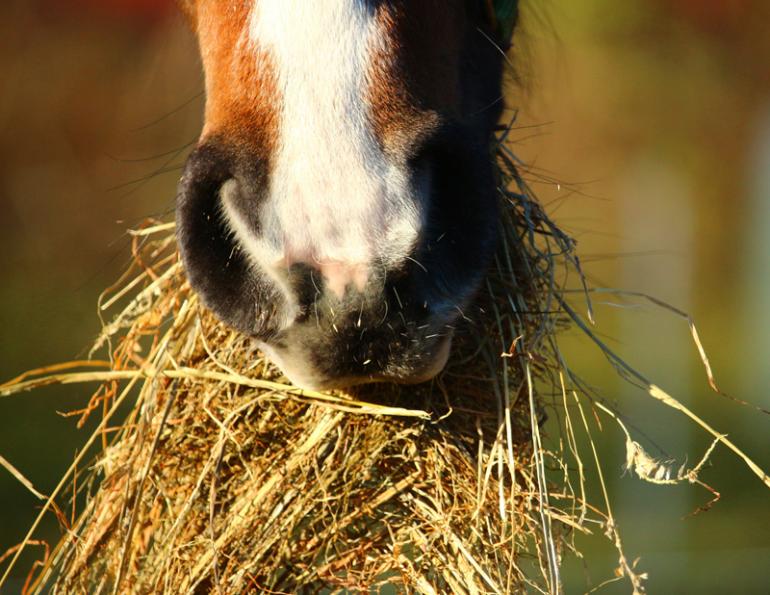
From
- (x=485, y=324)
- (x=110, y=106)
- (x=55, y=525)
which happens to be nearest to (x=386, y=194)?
(x=485, y=324)

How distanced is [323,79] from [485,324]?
452 millimetres

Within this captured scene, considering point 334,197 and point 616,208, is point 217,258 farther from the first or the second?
point 616,208

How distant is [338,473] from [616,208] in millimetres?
5843

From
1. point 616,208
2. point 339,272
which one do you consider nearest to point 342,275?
point 339,272

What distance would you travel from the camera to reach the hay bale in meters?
1.23

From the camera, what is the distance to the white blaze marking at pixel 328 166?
101cm

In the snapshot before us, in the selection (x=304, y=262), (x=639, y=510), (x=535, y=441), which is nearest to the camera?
(x=304, y=262)

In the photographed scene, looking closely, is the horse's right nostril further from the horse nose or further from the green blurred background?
the green blurred background

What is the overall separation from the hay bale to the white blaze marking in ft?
0.89

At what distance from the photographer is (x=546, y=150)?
7.93 m

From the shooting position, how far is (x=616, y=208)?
678 centimetres

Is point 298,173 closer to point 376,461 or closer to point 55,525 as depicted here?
point 376,461

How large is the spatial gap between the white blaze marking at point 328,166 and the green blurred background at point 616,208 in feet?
4.81

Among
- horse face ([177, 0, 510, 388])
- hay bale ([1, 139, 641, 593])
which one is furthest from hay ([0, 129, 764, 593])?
horse face ([177, 0, 510, 388])
